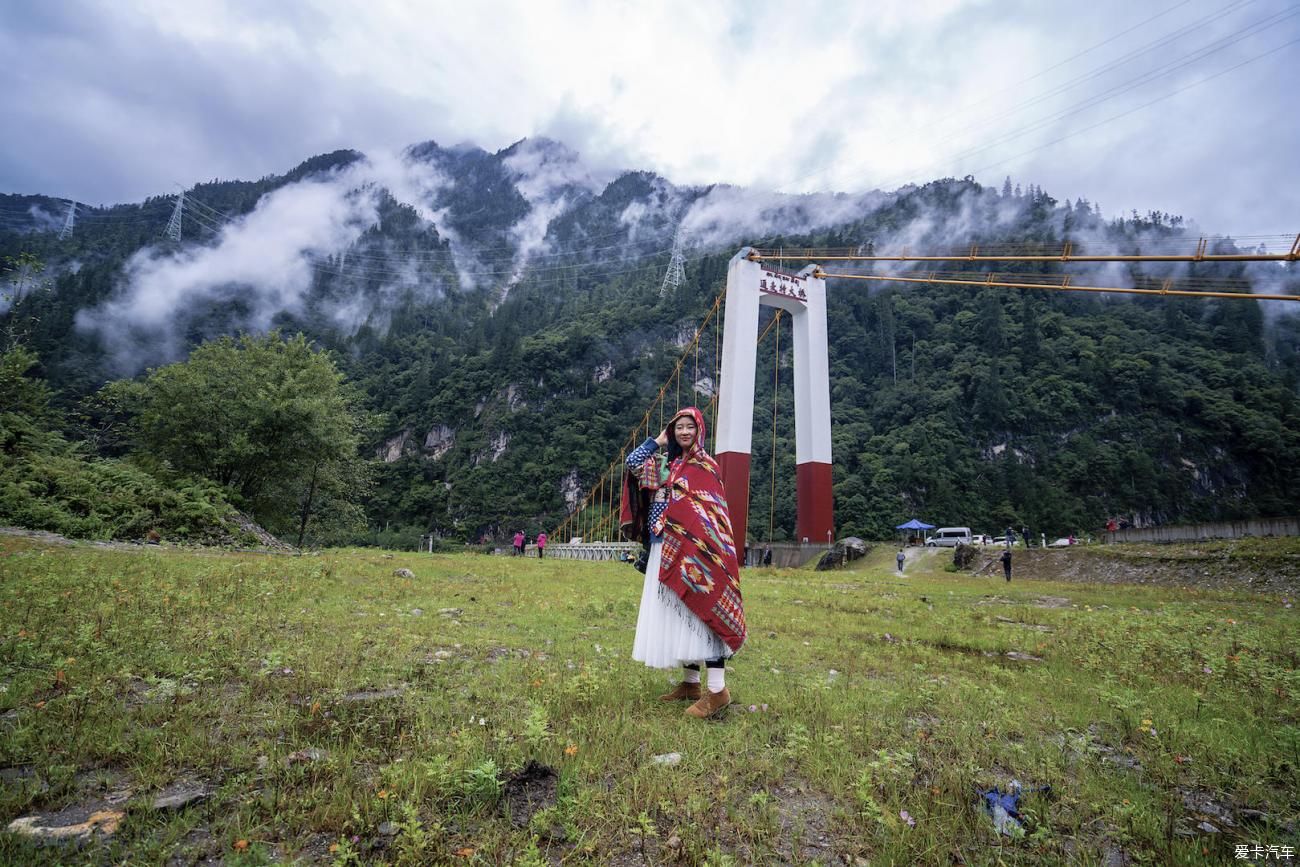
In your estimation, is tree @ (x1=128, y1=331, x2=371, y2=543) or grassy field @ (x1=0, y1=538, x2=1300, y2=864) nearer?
grassy field @ (x1=0, y1=538, x2=1300, y2=864)

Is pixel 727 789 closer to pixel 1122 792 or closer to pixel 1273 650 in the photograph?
pixel 1122 792

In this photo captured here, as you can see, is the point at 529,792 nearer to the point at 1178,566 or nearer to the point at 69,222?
the point at 1178,566

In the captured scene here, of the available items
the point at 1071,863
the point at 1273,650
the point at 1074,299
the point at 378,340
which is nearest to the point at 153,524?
the point at 1071,863

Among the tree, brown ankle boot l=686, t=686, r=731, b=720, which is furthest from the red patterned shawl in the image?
the tree

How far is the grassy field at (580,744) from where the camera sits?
1965 mm

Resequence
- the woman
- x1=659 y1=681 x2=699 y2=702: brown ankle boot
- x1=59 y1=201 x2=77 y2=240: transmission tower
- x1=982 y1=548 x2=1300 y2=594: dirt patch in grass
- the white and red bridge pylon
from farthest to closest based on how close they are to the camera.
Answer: x1=59 y1=201 x2=77 y2=240: transmission tower
the white and red bridge pylon
x1=982 y1=548 x2=1300 y2=594: dirt patch in grass
x1=659 y1=681 x2=699 y2=702: brown ankle boot
the woman

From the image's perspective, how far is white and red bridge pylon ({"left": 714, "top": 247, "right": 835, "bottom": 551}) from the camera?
87.9 ft

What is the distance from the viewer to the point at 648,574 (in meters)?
3.92

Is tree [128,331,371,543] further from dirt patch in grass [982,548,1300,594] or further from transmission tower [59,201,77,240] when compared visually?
transmission tower [59,201,77,240]

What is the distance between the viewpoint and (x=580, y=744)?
8.90 ft

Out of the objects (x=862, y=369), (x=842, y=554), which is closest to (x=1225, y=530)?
(x=842, y=554)

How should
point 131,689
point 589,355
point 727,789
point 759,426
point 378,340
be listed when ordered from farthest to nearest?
point 378,340
point 589,355
point 759,426
point 131,689
point 727,789

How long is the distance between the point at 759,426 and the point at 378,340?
278 ft

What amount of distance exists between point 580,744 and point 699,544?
1.39 metres
